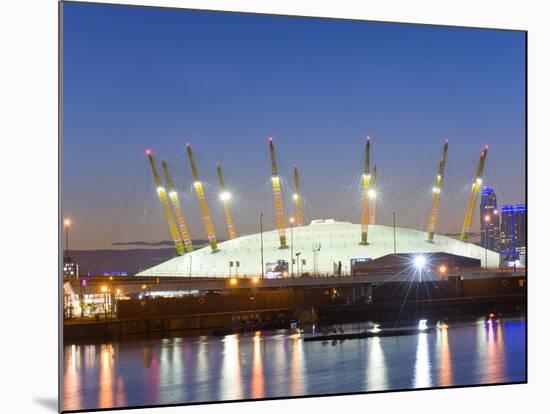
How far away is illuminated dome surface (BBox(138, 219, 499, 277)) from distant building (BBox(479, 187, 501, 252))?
3262mm

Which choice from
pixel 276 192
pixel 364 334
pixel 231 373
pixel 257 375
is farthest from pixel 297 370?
pixel 364 334

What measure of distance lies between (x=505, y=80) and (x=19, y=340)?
6350 millimetres

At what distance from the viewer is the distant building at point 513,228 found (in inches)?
485

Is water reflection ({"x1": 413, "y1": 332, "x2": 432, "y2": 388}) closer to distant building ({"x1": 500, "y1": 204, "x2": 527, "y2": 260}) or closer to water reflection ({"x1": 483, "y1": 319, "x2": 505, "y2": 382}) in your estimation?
water reflection ({"x1": 483, "y1": 319, "x2": 505, "y2": 382})

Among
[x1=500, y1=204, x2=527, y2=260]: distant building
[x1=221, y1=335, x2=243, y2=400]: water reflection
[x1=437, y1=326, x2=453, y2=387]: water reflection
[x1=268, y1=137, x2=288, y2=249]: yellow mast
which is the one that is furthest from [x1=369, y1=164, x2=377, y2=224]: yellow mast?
[x1=221, y1=335, x2=243, y2=400]: water reflection

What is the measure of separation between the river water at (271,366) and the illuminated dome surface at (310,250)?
336cm

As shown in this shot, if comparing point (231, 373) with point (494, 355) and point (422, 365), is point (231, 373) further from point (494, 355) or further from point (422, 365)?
point (494, 355)

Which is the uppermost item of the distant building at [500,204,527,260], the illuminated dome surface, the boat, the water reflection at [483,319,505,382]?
the distant building at [500,204,527,260]

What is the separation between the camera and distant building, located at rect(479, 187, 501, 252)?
1333cm

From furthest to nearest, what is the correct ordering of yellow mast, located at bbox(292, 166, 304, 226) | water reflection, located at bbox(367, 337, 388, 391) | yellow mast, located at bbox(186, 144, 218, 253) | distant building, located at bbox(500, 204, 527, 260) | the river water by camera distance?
yellow mast, located at bbox(186, 144, 218, 253) → yellow mast, located at bbox(292, 166, 304, 226) → distant building, located at bbox(500, 204, 527, 260) → water reflection, located at bbox(367, 337, 388, 391) → the river water

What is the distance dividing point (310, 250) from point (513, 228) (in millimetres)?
8290

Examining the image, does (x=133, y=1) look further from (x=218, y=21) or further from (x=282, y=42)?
(x=218, y=21)

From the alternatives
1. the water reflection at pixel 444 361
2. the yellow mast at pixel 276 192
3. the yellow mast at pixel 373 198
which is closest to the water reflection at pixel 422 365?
the water reflection at pixel 444 361

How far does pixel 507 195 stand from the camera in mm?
11672
